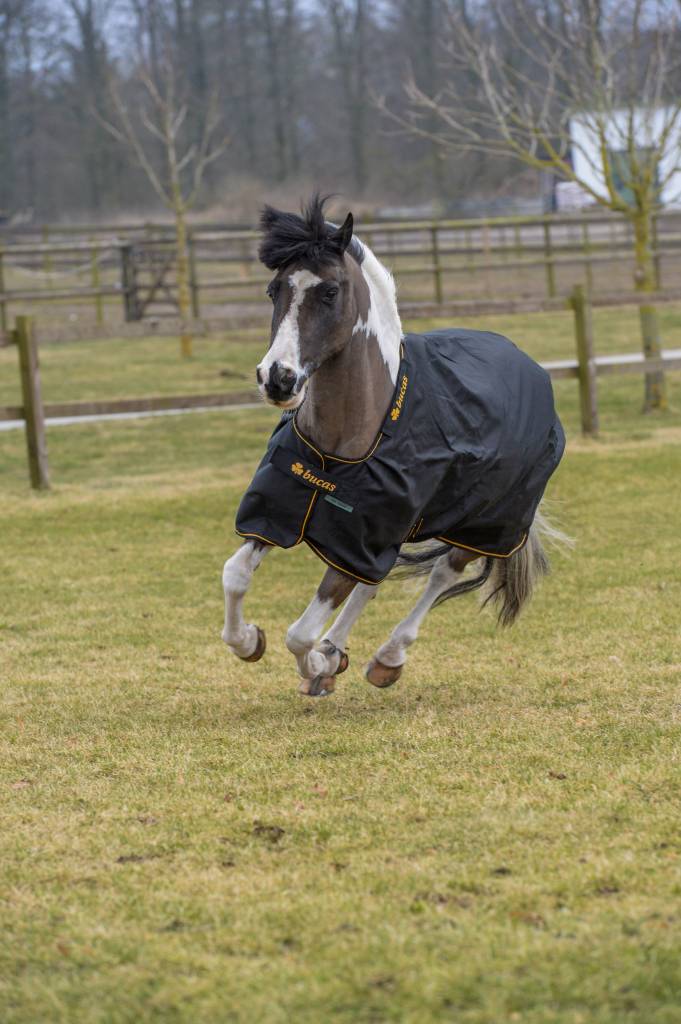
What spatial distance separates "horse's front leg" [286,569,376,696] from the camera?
4754 millimetres

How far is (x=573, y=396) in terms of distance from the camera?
14.9m

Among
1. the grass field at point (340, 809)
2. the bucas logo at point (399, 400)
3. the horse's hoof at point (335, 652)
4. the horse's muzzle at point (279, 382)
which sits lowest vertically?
the grass field at point (340, 809)

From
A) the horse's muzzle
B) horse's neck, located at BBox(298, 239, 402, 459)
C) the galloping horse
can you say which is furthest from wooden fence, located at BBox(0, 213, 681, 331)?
the horse's muzzle

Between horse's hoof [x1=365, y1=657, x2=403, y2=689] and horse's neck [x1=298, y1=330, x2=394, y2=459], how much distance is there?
1.00m

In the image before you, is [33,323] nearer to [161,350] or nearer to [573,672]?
[573,672]

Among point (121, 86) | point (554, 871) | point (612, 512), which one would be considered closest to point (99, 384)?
point (612, 512)

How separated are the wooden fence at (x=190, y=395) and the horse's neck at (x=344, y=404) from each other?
5.64 m

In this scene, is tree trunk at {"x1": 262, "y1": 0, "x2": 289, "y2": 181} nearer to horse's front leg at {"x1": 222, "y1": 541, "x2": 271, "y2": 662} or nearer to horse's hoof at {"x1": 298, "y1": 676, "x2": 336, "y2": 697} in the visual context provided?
horse's hoof at {"x1": 298, "y1": 676, "x2": 336, "y2": 697}

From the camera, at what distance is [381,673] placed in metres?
5.21

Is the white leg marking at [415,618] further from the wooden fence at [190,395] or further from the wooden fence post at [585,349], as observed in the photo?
the wooden fence post at [585,349]

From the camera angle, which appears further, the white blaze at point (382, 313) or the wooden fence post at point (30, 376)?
the wooden fence post at point (30, 376)

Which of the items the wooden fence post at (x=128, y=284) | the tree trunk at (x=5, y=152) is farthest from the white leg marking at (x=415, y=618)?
the tree trunk at (x=5, y=152)

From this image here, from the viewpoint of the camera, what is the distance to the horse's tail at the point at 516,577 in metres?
5.67

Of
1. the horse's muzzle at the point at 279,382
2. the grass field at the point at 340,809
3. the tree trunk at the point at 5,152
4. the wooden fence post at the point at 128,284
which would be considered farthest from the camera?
the tree trunk at the point at 5,152
